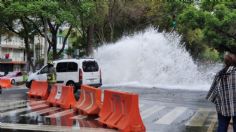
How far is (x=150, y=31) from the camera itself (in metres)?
39.8

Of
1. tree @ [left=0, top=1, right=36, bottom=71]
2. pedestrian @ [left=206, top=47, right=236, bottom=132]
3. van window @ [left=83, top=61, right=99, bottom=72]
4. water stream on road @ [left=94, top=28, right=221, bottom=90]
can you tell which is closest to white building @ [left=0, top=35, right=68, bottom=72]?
tree @ [left=0, top=1, right=36, bottom=71]

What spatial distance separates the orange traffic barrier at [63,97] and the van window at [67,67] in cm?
767

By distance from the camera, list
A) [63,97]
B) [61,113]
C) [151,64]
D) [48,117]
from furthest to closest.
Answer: [151,64] < [63,97] < [61,113] < [48,117]

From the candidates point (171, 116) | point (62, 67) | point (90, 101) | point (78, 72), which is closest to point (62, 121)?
point (90, 101)

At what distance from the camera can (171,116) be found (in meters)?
14.4

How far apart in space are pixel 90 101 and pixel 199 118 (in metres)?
3.34

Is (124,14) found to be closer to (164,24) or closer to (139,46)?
(164,24)

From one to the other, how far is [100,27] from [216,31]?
11324mm

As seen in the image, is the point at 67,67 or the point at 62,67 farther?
the point at 62,67

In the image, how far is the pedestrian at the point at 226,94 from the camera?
26.6ft

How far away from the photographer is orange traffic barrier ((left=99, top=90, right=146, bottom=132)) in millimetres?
10820

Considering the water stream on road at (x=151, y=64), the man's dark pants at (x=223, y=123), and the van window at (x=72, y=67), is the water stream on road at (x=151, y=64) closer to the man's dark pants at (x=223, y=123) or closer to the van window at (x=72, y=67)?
the van window at (x=72, y=67)

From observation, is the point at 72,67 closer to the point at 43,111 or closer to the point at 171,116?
the point at 43,111

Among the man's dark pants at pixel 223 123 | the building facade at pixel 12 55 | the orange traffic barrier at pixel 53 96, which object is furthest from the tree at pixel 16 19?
the building facade at pixel 12 55
